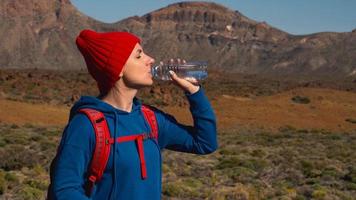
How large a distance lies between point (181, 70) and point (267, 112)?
40.5 m

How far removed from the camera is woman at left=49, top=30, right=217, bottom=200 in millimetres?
2998

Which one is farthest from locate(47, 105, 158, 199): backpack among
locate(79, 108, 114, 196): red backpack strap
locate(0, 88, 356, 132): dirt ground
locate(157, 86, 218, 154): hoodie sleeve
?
locate(0, 88, 356, 132): dirt ground

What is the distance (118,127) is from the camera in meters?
3.13

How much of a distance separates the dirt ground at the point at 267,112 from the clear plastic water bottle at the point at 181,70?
94.2ft

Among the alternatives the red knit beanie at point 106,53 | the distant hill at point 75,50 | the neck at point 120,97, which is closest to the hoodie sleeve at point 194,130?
the neck at point 120,97

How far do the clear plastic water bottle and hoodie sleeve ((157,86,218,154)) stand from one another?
146 millimetres

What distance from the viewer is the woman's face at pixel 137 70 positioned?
3.32m

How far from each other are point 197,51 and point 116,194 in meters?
197

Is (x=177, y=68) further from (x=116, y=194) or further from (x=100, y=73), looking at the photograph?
(x=116, y=194)

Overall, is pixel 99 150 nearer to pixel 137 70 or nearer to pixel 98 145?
pixel 98 145

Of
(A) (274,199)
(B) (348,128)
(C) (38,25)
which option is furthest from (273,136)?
(C) (38,25)

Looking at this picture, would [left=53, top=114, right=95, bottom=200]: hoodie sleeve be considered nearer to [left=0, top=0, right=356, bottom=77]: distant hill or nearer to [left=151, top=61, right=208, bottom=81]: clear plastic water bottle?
[left=151, top=61, right=208, bottom=81]: clear plastic water bottle

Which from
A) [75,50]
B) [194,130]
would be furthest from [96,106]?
[75,50]

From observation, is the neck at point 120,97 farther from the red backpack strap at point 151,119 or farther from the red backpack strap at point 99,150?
the red backpack strap at point 99,150
